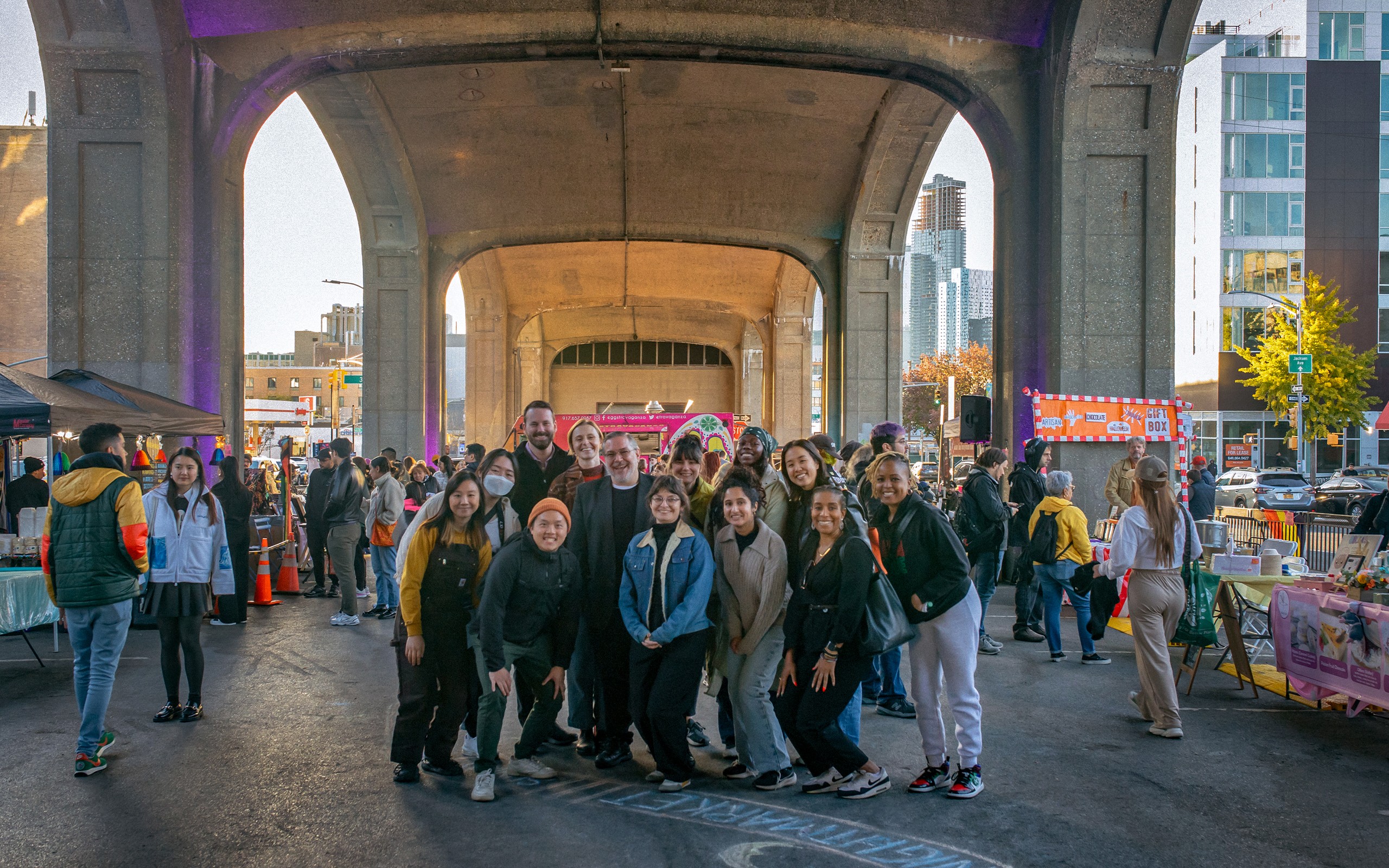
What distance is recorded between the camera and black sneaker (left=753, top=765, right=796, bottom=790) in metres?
4.95

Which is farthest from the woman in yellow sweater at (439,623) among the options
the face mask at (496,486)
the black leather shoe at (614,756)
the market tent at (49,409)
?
the market tent at (49,409)

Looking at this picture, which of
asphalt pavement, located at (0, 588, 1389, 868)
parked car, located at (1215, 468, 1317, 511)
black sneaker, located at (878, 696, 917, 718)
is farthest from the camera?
parked car, located at (1215, 468, 1317, 511)

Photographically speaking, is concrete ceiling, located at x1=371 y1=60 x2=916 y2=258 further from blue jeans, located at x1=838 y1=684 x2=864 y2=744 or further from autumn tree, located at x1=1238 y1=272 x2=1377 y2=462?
autumn tree, located at x1=1238 y1=272 x2=1377 y2=462

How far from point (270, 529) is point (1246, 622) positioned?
37.3ft

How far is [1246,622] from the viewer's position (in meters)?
9.03

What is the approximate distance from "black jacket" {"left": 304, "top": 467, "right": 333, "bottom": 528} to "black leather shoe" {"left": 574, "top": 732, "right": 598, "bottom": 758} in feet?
21.0

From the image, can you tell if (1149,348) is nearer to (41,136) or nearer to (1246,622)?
(1246,622)

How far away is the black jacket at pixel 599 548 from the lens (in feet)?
17.4

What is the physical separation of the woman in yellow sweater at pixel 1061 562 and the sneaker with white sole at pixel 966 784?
358 cm

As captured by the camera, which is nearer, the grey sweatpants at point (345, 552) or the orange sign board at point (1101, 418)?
the grey sweatpants at point (345, 552)

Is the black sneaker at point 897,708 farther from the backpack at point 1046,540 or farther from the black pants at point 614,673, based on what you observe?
the backpack at point 1046,540

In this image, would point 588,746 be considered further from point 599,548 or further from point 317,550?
point 317,550

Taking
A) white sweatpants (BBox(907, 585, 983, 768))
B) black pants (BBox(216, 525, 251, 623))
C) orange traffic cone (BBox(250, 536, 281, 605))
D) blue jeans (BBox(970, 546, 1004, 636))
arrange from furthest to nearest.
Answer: orange traffic cone (BBox(250, 536, 281, 605)) < black pants (BBox(216, 525, 251, 623)) < blue jeans (BBox(970, 546, 1004, 636)) < white sweatpants (BBox(907, 585, 983, 768))

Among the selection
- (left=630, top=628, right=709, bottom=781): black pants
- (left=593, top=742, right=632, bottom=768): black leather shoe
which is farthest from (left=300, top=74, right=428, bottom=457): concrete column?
(left=630, top=628, right=709, bottom=781): black pants
